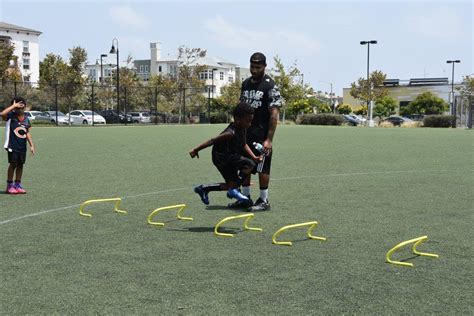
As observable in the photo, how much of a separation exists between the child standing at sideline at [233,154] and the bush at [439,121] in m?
47.1

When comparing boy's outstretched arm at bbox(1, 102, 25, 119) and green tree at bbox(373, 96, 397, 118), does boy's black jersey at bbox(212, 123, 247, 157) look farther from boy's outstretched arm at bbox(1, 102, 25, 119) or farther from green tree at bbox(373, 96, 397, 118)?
green tree at bbox(373, 96, 397, 118)

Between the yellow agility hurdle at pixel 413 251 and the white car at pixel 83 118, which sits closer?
the yellow agility hurdle at pixel 413 251

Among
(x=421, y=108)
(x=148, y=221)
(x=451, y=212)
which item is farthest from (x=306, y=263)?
(x=421, y=108)

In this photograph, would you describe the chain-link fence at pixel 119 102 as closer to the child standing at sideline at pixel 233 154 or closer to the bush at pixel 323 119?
the bush at pixel 323 119

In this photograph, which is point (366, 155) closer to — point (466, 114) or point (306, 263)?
point (306, 263)

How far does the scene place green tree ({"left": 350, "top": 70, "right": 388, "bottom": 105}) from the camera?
71919 mm

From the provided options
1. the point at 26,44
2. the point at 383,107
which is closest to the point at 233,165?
the point at 383,107

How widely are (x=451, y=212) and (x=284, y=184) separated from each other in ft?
11.4

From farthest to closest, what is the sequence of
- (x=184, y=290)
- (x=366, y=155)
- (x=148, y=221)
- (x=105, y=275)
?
(x=366, y=155) < (x=148, y=221) < (x=105, y=275) < (x=184, y=290)

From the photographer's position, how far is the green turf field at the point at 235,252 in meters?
4.23

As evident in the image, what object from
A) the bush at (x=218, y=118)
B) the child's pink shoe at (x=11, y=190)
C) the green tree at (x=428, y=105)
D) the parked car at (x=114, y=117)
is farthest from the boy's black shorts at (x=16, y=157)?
the green tree at (x=428, y=105)

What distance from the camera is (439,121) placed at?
169 feet

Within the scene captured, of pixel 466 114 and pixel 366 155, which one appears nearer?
pixel 366 155

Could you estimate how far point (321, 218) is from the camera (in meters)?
7.39
